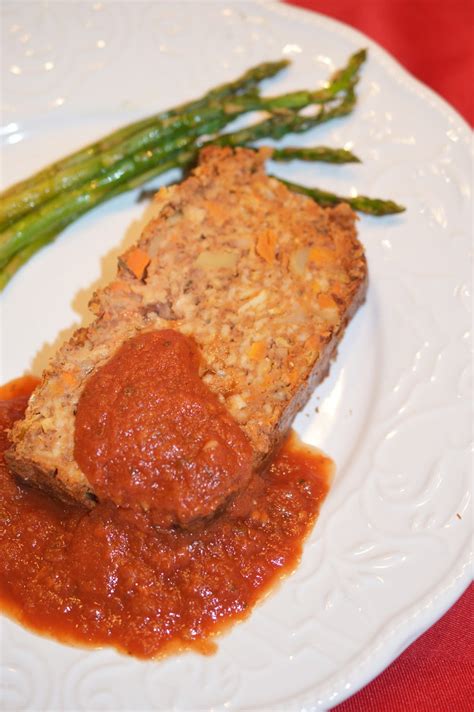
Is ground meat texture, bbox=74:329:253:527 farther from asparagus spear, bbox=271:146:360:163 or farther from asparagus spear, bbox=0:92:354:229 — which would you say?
asparagus spear, bbox=271:146:360:163

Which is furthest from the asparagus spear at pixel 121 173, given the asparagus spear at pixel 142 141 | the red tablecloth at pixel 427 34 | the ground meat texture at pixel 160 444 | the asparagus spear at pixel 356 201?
the ground meat texture at pixel 160 444

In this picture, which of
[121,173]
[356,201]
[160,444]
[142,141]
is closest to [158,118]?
[142,141]

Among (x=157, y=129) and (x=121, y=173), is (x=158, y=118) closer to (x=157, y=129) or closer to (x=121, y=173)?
(x=157, y=129)

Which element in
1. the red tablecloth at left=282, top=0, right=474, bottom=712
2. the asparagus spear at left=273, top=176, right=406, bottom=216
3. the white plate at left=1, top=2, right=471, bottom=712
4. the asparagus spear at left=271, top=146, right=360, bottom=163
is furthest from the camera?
the red tablecloth at left=282, top=0, right=474, bottom=712

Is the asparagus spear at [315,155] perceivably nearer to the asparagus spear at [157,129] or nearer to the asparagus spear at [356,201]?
the asparagus spear at [356,201]

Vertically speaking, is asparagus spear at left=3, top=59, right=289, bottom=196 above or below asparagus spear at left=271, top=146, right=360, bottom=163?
above

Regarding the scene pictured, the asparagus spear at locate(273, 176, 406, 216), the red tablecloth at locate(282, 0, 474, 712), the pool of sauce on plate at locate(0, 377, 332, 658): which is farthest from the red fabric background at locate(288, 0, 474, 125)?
the pool of sauce on plate at locate(0, 377, 332, 658)

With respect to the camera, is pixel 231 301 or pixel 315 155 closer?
pixel 231 301

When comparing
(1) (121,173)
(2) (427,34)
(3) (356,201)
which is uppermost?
(1) (121,173)
